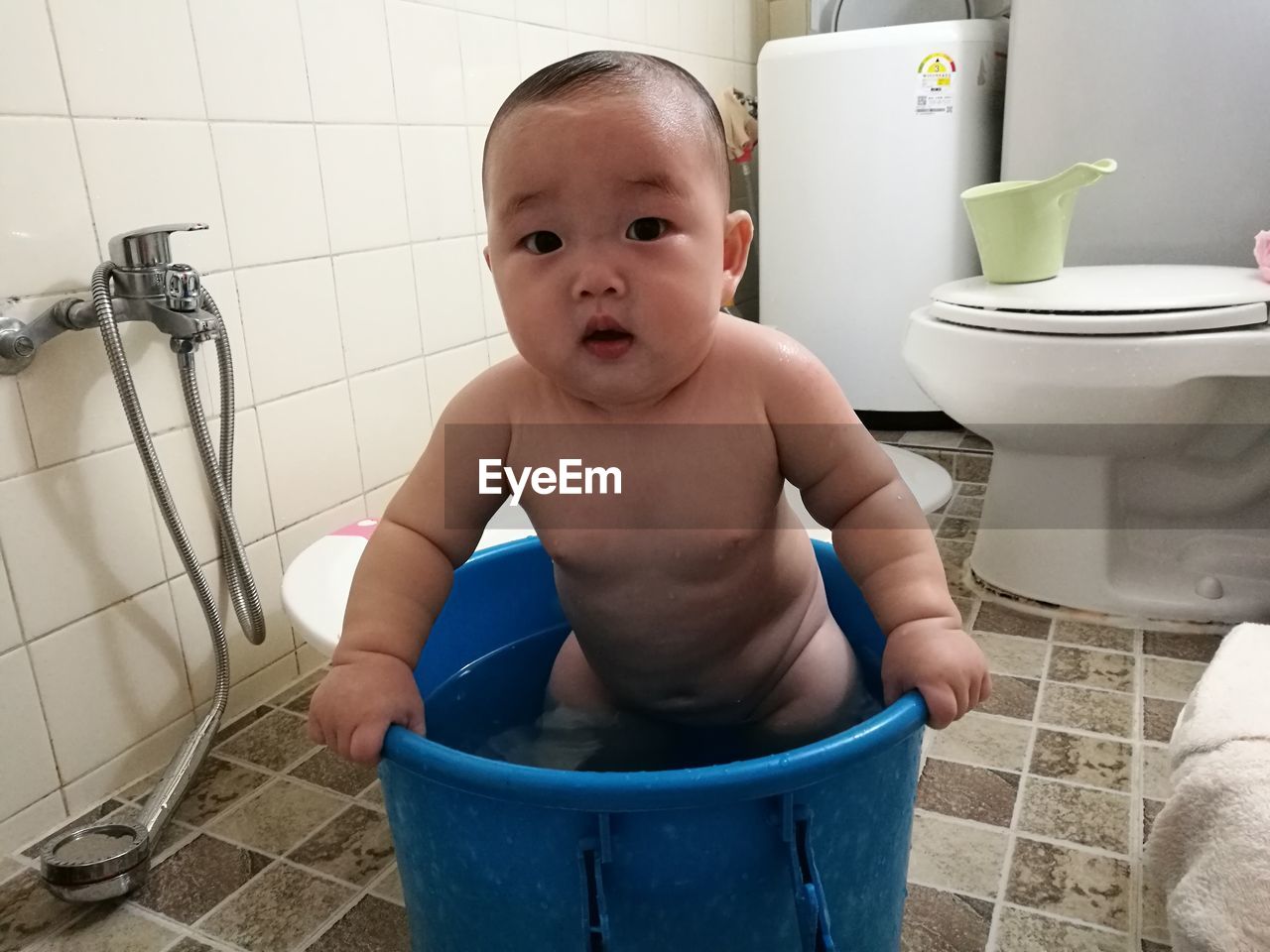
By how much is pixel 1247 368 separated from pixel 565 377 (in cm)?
79

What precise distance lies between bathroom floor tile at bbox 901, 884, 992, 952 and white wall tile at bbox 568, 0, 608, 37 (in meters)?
1.31

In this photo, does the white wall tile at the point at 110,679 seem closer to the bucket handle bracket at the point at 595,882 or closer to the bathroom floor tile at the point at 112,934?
the bathroom floor tile at the point at 112,934

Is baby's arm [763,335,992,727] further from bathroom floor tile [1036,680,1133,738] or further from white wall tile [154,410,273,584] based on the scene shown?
white wall tile [154,410,273,584]

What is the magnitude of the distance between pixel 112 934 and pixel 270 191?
71 centimetres

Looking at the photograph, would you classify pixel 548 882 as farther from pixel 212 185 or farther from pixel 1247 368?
pixel 1247 368

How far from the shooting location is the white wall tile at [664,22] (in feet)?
5.65

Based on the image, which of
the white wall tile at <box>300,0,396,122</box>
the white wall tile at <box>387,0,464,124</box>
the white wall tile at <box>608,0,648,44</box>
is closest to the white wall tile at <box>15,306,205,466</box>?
the white wall tile at <box>300,0,396,122</box>

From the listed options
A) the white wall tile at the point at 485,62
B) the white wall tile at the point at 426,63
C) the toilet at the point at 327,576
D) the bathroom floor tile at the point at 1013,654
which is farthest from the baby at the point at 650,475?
the white wall tile at the point at 485,62

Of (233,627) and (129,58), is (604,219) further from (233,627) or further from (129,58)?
(233,627)

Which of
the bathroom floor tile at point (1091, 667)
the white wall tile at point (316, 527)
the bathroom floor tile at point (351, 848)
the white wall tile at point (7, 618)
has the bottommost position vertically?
the bathroom floor tile at point (351, 848)

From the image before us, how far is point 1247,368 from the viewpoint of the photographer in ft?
3.35

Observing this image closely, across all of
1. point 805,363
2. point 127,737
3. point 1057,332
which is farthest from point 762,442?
point 127,737

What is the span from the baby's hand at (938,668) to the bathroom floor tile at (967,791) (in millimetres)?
344

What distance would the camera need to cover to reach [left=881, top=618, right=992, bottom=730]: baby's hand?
534 mm
